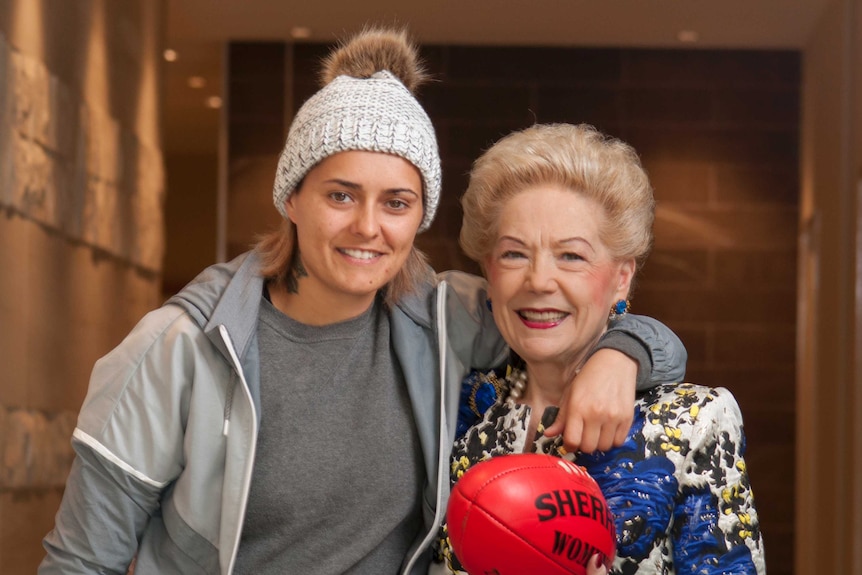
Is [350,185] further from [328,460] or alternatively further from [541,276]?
[328,460]

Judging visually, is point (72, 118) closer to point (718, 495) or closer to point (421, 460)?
point (421, 460)

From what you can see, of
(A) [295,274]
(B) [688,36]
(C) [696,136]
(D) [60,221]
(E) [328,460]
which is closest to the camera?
(E) [328,460]

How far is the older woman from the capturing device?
1814 mm

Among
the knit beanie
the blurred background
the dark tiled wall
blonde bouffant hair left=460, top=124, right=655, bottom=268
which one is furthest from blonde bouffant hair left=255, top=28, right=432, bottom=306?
the dark tiled wall

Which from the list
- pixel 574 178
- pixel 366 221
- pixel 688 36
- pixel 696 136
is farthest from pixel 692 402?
pixel 696 136

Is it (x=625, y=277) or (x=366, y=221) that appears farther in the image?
(x=625, y=277)

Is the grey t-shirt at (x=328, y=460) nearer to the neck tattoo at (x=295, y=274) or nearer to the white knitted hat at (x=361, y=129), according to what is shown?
the neck tattoo at (x=295, y=274)

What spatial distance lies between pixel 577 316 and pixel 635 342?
11 centimetres

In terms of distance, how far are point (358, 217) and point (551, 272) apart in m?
0.33

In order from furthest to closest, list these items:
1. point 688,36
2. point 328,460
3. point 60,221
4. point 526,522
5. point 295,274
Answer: point 688,36 → point 60,221 → point 295,274 → point 328,460 → point 526,522

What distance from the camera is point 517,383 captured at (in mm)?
2074

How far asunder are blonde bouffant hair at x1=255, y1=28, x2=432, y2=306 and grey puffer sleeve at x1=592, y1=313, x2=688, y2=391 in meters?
0.39

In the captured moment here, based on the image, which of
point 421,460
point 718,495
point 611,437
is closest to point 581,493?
point 611,437

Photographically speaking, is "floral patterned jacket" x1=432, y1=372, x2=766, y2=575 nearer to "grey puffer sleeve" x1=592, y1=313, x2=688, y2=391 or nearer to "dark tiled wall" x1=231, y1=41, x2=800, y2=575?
"grey puffer sleeve" x1=592, y1=313, x2=688, y2=391
